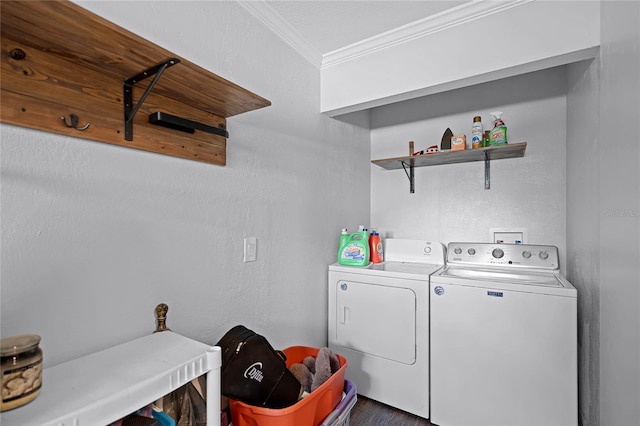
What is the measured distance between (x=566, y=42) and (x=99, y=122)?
2099mm

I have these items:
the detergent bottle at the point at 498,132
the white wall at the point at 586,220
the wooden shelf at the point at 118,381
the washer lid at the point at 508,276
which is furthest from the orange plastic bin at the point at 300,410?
the detergent bottle at the point at 498,132

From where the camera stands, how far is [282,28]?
1.84 meters

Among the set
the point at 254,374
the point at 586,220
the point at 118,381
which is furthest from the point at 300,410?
the point at 586,220

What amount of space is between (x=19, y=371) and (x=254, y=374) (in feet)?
2.55

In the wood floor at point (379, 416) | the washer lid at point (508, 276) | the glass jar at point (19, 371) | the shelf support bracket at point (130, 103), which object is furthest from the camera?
the wood floor at point (379, 416)

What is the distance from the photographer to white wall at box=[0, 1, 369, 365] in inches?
36.1

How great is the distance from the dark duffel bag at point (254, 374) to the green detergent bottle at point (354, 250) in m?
1.09

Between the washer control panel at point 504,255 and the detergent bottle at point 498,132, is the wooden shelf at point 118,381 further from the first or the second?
the detergent bottle at point 498,132

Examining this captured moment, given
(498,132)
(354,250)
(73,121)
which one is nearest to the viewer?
(73,121)

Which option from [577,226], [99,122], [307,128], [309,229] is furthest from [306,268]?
[577,226]

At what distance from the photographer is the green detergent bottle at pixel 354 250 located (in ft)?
7.55

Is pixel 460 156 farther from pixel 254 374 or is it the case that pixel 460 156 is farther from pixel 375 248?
pixel 254 374

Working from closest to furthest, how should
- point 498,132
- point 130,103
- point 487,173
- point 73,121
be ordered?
point 73,121
point 130,103
point 498,132
point 487,173

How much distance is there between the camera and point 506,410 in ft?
5.77
